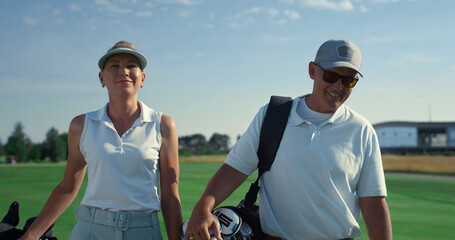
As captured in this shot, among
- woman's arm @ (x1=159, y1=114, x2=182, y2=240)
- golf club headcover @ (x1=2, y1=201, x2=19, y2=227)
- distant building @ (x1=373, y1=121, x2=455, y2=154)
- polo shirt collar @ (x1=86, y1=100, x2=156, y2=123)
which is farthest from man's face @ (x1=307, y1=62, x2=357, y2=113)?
distant building @ (x1=373, y1=121, x2=455, y2=154)

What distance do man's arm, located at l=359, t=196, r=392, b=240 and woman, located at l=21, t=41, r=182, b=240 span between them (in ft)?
4.00

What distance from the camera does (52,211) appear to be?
347 centimetres

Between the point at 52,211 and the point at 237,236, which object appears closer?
the point at 237,236

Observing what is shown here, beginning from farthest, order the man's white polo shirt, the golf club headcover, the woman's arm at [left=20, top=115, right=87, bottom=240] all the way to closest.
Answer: the golf club headcover
the woman's arm at [left=20, top=115, right=87, bottom=240]
the man's white polo shirt

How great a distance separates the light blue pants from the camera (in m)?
3.03

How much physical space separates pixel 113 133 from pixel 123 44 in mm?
608

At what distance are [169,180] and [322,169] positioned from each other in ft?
3.41

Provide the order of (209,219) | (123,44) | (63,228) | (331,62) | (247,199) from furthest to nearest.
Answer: (63,228)
(123,44)
(247,199)
(331,62)
(209,219)

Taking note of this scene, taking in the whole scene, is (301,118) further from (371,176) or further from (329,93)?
(371,176)

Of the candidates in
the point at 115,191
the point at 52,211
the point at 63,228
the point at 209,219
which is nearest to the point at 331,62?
the point at 209,219

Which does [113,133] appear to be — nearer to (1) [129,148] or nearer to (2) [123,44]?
(1) [129,148]

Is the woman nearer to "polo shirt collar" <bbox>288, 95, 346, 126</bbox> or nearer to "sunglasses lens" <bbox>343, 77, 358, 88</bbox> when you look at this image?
"polo shirt collar" <bbox>288, 95, 346, 126</bbox>

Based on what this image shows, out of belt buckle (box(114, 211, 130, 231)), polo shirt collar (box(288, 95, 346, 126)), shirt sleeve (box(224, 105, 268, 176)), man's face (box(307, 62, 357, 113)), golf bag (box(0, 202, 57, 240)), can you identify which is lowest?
golf bag (box(0, 202, 57, 240))

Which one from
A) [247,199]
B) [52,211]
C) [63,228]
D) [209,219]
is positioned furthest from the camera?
[63,228]
